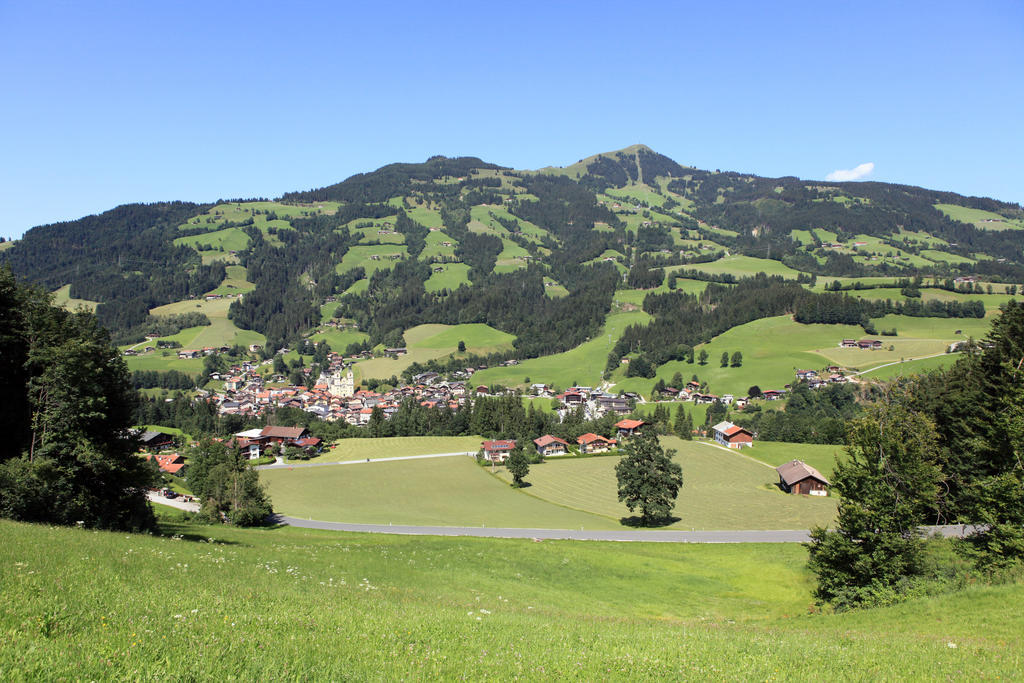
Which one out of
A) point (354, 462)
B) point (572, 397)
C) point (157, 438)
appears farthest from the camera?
point (572, 397)

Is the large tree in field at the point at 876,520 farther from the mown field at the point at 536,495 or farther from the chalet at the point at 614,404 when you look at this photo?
the chalet at the point at 614,404

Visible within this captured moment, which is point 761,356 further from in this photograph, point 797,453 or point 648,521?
point 648,521

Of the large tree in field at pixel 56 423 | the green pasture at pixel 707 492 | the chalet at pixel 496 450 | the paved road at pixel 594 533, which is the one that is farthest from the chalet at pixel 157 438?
the large tree in field at pixel 56 423

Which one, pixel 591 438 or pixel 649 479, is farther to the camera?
pixel 591 438

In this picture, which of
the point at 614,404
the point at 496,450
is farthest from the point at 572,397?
the point at 496,450

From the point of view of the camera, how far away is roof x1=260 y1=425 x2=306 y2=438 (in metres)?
107

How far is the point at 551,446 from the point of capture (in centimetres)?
10169

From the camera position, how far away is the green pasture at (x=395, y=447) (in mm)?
96375

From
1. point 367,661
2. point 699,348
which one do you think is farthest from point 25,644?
point 699,348

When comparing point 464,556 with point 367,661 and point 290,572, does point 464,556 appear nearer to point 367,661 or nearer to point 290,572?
point 290,572

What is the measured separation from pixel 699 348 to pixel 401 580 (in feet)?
527

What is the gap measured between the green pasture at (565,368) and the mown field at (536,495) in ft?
244

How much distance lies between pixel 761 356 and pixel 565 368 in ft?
192

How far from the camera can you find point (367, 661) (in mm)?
8844
